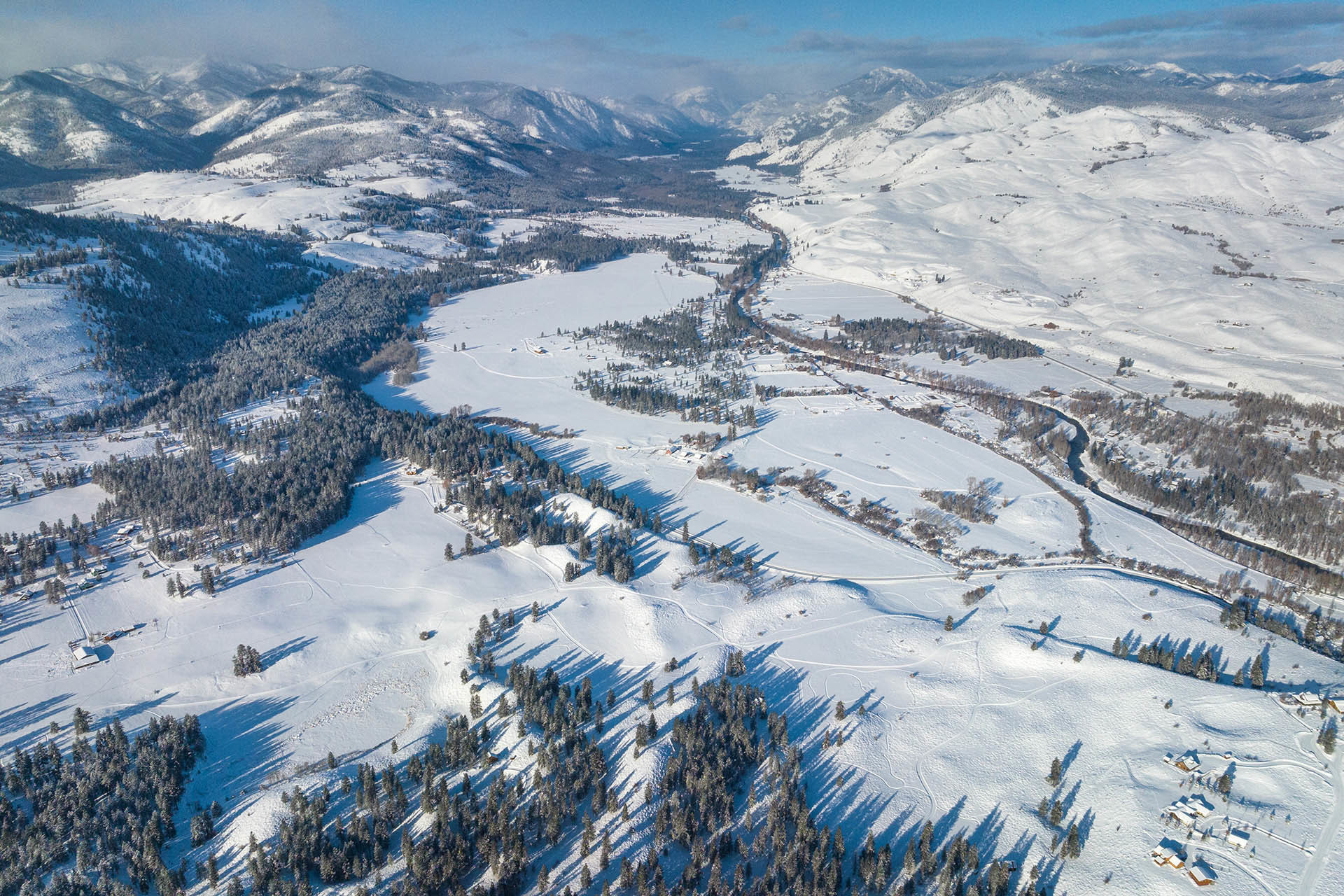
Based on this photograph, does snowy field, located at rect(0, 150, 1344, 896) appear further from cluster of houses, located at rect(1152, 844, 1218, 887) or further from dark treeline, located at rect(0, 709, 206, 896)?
dark treeline, located at rect(0, 709, 206, 896)

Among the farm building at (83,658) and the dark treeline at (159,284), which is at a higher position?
the dark treeline at (159,284)

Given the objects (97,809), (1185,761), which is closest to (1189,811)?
(1185,761)

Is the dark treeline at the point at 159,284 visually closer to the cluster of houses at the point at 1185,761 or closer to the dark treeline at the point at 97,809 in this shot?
the dark treeline at the point at 97,809

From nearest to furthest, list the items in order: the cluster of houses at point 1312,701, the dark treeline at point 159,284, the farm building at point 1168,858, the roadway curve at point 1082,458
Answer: the farm building at point 1168,858, the cluster of houses at point 1312,701, the roadway curve at point 1082,458, the dark treeline at point 159,284

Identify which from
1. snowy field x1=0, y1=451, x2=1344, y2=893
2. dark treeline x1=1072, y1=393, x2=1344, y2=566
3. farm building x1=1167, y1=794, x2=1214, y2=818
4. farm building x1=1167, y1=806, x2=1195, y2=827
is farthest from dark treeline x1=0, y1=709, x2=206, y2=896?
dark treeline x1=1072, y1=393, x2=1344, y2=566

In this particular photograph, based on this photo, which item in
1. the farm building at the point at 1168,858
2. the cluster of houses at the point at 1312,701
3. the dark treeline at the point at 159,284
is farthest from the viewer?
the dark treeline at the point at 159,284

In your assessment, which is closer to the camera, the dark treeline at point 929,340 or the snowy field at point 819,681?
the snowy field at point 819,681

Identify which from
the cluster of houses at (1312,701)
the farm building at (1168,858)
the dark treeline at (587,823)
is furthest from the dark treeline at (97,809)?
the cluster of houses at (1312,701)

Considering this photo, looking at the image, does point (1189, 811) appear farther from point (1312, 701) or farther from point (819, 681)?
point (819, 681)

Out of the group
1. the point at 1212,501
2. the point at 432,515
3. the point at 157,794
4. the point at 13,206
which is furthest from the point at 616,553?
Answer: the point at 13,206
